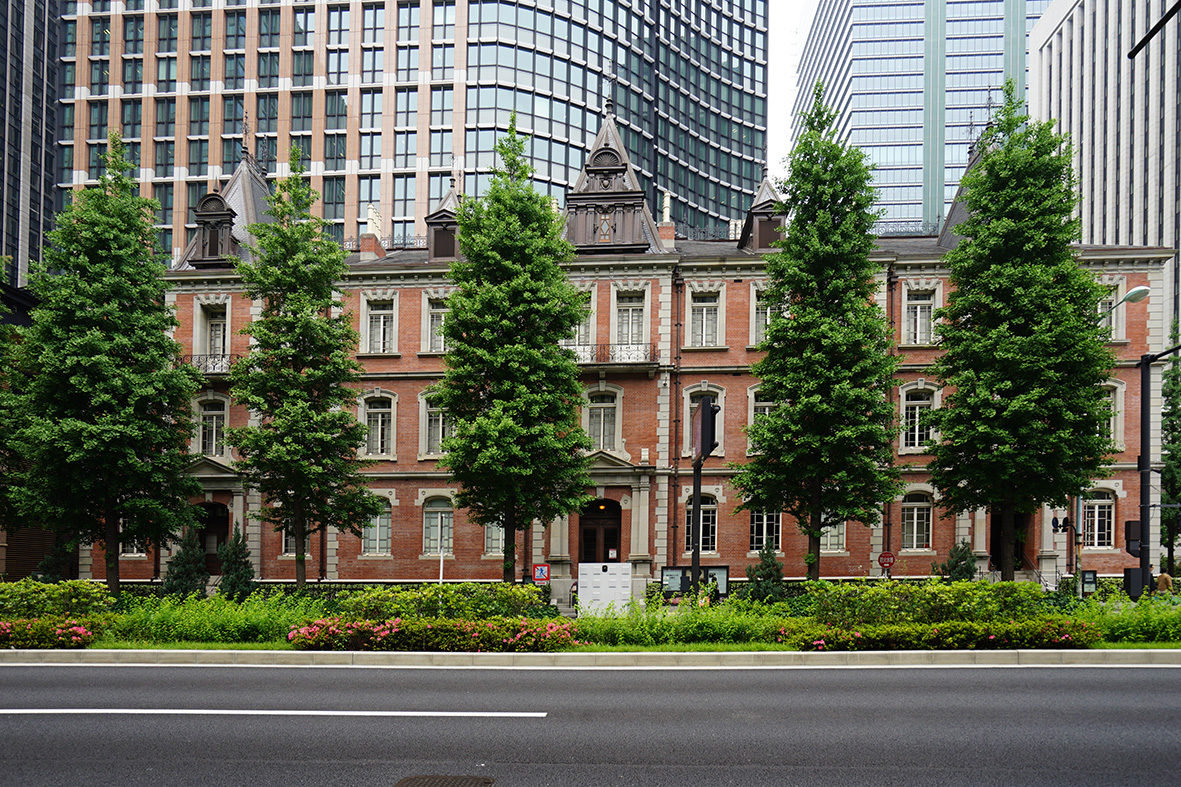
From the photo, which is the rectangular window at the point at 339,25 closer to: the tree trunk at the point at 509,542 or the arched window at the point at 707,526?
the arched window at the point at 707,526

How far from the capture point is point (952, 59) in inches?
4119

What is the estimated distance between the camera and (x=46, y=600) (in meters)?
14.6

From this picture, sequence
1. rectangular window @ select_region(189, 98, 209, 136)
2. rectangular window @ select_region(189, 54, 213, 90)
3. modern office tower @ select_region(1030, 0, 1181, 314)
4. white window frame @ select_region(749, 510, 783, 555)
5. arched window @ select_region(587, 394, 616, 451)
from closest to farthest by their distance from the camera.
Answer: white window frame @ select_region(749, 510, 783, 555) < arched window @ select_region(587, 394, 616, 451) < rectangular window @ select_region(189, 98, 209, 136) < rectangular window @ select_region(189, 54, 213, 90) < modern office tower @ select_region(1030, 0, 1181, 314)

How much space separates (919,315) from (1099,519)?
9.66m

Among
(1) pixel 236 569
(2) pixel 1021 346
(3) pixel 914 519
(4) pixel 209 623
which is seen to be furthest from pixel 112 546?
(2) pixel 1021 346

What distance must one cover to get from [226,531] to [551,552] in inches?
509

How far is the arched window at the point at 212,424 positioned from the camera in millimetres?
30438

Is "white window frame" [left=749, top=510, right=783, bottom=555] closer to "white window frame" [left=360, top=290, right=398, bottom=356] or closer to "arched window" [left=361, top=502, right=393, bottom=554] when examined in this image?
"arched window" [left=361, top=502, right=393, bottom=554]

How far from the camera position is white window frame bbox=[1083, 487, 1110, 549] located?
27828 millimetres

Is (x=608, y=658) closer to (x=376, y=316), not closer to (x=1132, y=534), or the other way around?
(x=1132, y=534)

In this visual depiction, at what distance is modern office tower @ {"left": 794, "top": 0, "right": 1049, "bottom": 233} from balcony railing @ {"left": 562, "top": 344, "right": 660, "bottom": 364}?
286ft

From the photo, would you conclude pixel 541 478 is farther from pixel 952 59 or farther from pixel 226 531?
pixel 952 59

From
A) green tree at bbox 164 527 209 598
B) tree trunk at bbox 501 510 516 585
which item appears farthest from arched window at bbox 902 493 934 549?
green tree at bbox 164 527 209 598

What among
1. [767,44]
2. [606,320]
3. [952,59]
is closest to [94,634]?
[606,320]
